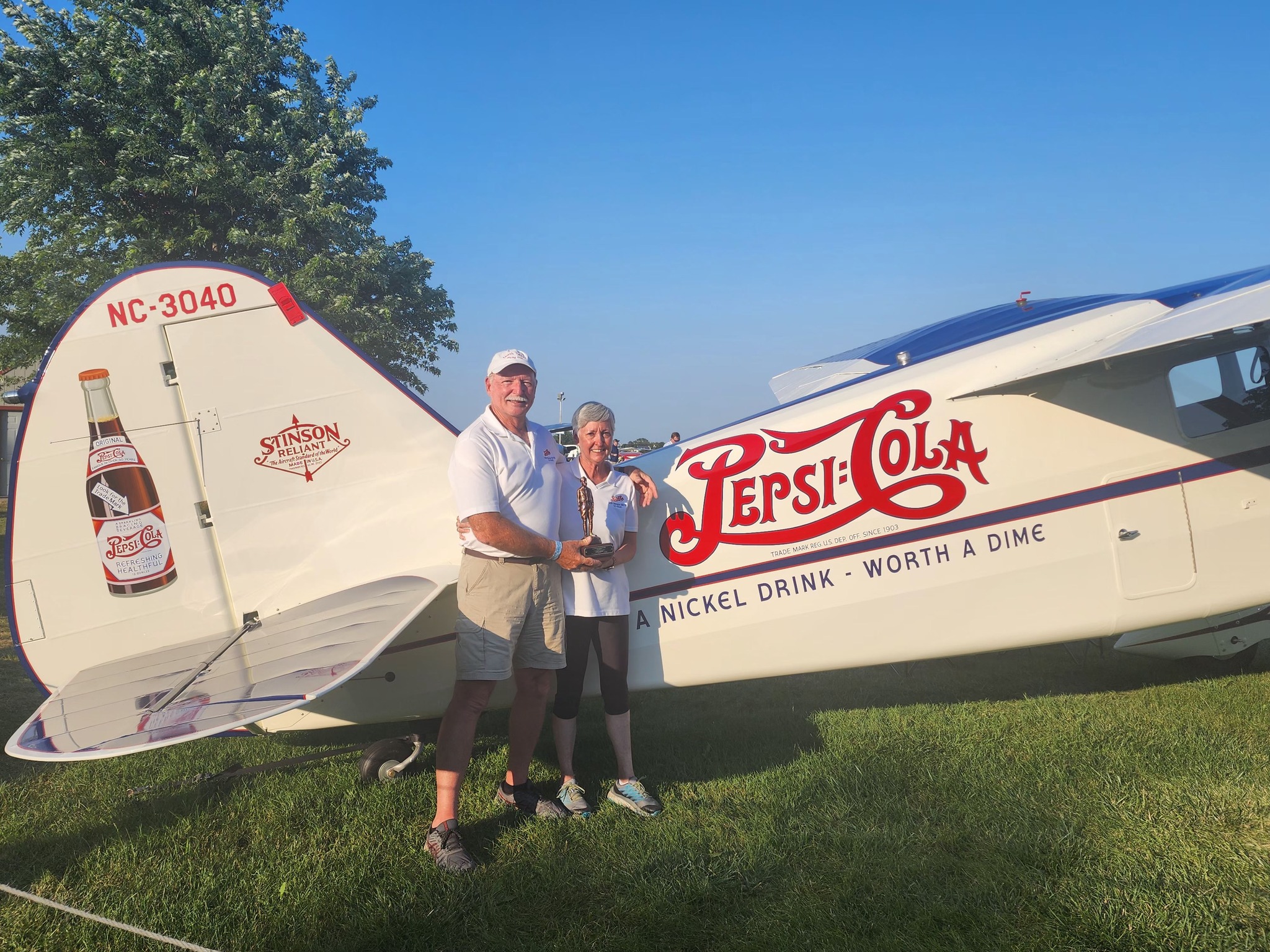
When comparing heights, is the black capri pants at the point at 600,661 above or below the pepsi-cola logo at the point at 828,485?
below

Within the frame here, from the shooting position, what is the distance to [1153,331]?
349cm

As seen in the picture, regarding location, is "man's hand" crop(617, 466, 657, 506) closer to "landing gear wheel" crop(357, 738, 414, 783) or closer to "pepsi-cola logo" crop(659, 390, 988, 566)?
"pepsi-cola logo" crop(659, 390, 988, 566)

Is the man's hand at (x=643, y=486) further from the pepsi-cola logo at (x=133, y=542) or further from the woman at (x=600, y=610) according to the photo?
the pepsi-cola logo at (x=133, y=542)

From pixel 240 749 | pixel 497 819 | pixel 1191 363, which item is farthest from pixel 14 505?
pixel 1191 363

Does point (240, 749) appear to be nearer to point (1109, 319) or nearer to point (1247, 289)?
point (1109, 319)

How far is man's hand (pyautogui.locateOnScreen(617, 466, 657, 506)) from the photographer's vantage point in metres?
3.81

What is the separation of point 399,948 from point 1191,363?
467 cm

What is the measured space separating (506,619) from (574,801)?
1.01 metres

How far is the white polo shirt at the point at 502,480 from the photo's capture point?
128 inches

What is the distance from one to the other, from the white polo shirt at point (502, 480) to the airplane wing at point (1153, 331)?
7.35ft

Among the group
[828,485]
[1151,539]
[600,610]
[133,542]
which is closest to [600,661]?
[600,610]

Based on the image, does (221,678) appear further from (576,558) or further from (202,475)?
(576,558)

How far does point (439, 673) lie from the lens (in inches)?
146

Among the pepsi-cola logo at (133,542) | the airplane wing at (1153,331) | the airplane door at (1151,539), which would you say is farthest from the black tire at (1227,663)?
the pepsi-cola logo at (133,542)
